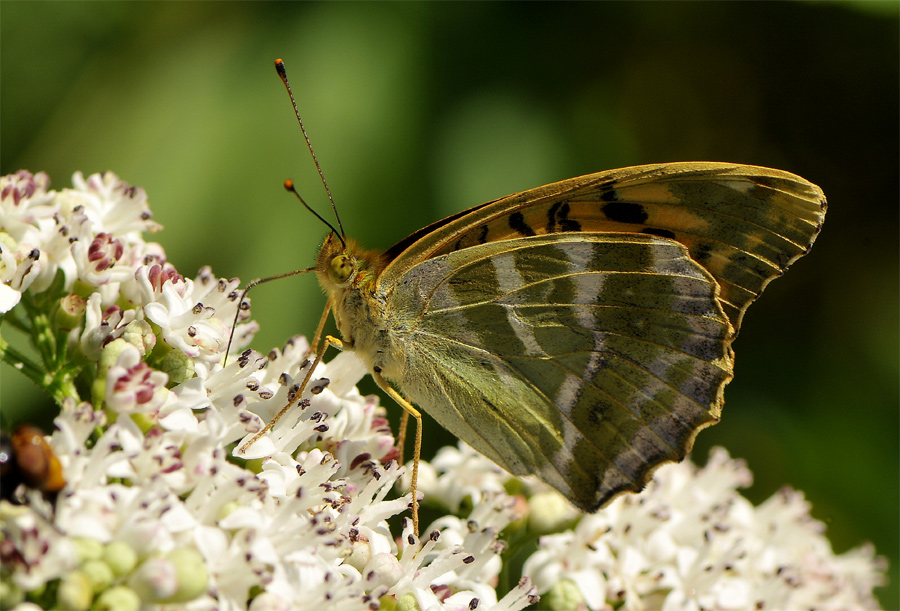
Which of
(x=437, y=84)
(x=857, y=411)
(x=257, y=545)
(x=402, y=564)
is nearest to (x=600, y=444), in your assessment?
(x=402, y=564)

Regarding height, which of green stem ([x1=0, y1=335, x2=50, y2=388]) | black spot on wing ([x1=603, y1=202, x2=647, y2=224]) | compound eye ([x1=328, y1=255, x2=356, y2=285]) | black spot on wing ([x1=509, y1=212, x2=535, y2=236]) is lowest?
green stem ([x1=0, y1=335, x2=50, y2=388])

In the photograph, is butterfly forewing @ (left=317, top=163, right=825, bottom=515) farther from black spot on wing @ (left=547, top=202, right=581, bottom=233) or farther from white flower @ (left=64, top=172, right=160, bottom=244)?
white flower @ (left=64, top=172, right=160, bottom=244)

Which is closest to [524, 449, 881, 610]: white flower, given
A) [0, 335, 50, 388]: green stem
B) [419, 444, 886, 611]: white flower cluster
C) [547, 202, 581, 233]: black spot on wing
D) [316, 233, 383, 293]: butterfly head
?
[419, 444, 886, 611]: white flower cluster

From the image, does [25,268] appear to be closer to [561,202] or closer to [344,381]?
[344,381]

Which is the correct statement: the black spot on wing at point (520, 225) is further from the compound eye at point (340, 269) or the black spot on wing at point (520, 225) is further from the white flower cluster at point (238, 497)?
the white flower cluster at point (238, 497)

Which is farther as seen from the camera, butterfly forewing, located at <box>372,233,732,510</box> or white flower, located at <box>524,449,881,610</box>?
white flower, located at <box>524,449,881,610</box>

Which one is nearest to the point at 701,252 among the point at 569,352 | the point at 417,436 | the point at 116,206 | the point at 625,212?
the point at 625,212

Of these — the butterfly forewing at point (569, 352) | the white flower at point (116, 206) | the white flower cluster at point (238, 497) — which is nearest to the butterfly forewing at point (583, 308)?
the butterfly forewing at point (569, 352)
